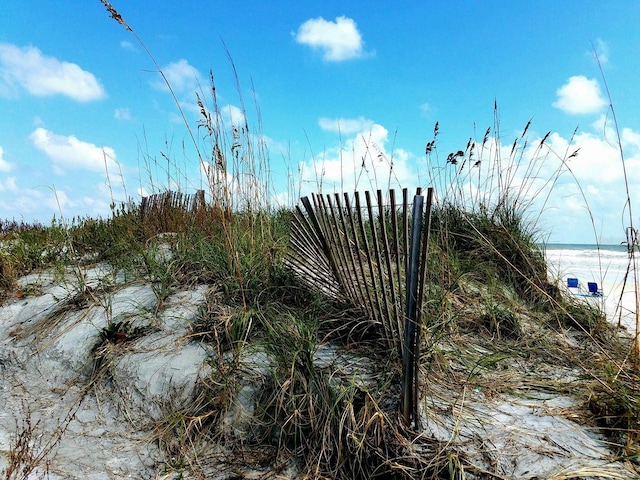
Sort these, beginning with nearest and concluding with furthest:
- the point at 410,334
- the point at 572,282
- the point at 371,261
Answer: the point at 410,334
the point at 371,261
the point at 572,282

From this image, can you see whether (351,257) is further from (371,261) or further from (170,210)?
(170,210)

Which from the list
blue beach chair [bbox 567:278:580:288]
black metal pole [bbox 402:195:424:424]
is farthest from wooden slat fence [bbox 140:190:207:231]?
blue beach chair [bbox 567:278:580:288]

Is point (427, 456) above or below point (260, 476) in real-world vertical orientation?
above

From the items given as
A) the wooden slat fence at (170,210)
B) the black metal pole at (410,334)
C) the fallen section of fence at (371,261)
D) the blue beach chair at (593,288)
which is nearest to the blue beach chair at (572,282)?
the blue beach chair at (593,288)

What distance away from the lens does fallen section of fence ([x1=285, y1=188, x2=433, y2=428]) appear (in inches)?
78.1

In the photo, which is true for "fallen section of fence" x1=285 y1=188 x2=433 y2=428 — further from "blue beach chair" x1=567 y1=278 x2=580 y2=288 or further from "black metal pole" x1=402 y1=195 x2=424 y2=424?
"blue beach chair" x1=567 y1=278 x2=580 y2=288

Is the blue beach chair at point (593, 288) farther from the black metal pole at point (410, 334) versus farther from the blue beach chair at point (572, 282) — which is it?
the black metal pole at point (410, 334)

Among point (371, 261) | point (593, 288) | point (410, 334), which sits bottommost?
point (593, 288)

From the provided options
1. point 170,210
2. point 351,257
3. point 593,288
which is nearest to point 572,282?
point 593,288

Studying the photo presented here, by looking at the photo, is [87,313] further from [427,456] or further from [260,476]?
[427,456]

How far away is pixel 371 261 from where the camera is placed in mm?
2482

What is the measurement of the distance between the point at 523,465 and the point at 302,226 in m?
2.05

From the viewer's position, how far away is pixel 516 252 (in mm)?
4715

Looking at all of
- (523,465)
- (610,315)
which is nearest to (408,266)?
(523,465)
